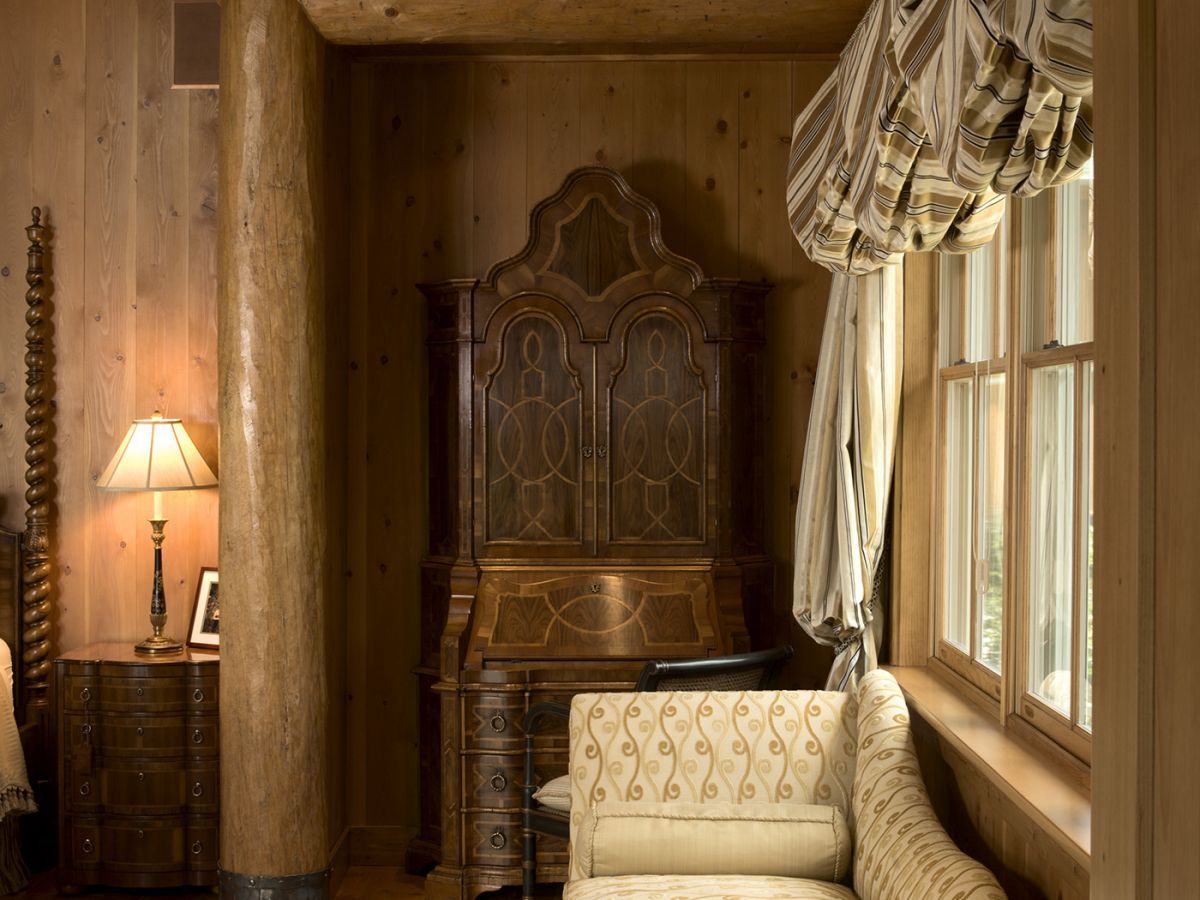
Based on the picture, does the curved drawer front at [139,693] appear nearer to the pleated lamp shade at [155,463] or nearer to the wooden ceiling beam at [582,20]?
the pleated lamp shade at [155,463]

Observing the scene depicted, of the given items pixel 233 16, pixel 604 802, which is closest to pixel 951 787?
pixel 604 802

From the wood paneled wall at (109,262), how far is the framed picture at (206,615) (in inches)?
4.1

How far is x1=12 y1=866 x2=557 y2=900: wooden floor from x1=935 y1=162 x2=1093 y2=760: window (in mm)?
1868

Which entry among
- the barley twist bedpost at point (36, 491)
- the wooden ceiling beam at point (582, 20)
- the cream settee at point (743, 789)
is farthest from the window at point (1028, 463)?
the barley twist bedpost at point (36, 491)

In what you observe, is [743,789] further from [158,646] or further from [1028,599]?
[158,646]

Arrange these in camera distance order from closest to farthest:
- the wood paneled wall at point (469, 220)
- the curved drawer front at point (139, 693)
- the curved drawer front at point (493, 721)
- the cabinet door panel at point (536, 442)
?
the curved drawer front at point (493, 721)
the curved drawer front at point (139, 693)
the cabinet door panel at point (536, 442)
the wood paneled wall at point (469, 220)

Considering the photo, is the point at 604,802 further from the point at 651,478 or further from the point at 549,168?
the point at 549,168

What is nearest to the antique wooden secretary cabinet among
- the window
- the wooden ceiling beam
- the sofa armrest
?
the wooden ceiling beam

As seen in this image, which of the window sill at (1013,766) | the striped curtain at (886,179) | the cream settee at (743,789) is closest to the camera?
the striped curtain at (886,179)

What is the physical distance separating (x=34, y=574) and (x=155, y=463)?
64 centimetres


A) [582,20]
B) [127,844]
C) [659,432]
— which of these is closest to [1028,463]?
[659,432]

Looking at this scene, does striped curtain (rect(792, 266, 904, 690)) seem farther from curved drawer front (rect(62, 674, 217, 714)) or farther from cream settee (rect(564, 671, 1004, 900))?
curved drawer front (rect(62, 674, 217, 714))

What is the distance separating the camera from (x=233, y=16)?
Answer: 3.48 m

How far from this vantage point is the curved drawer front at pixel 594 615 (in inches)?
147
